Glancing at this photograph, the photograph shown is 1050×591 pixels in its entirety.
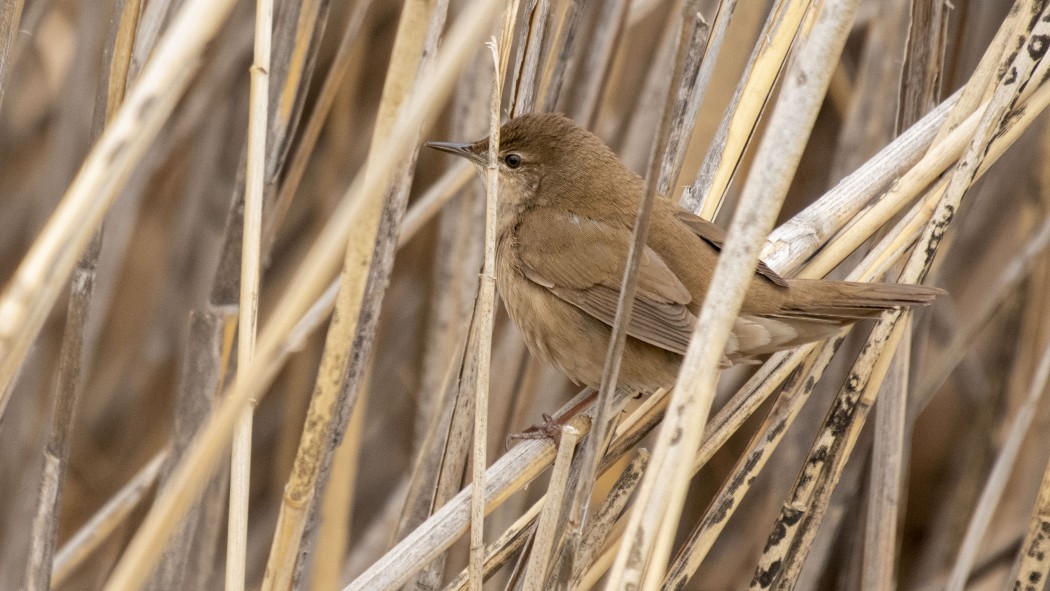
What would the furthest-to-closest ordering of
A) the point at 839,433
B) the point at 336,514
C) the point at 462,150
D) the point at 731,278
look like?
the point at 336,514, the point at 462,150, the point at 839,433, the point at 731,278

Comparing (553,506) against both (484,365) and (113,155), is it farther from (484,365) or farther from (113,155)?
(113,155)

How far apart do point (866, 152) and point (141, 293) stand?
2.42m

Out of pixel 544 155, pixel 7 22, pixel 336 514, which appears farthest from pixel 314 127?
pixel 336 514

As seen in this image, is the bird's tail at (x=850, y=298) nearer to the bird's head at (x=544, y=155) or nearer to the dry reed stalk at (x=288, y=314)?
the bird's head at (x=544, y=155)

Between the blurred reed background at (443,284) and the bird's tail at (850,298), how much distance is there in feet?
0.31

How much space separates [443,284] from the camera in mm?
2697

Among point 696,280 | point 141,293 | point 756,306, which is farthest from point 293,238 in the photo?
point 756,306

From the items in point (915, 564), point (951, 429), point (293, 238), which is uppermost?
point (293, 238)

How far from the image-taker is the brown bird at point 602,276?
6.30 feet

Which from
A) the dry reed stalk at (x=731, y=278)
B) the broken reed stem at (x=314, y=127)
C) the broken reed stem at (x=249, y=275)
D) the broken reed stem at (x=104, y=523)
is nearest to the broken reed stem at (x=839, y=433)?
the dry reed stalk at (x=731, y=278)

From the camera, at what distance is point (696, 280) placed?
215cm

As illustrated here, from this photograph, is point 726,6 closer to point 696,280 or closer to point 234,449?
point 696,280

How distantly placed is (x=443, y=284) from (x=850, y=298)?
121cm

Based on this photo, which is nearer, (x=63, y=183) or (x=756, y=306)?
(x=756, y=306)
